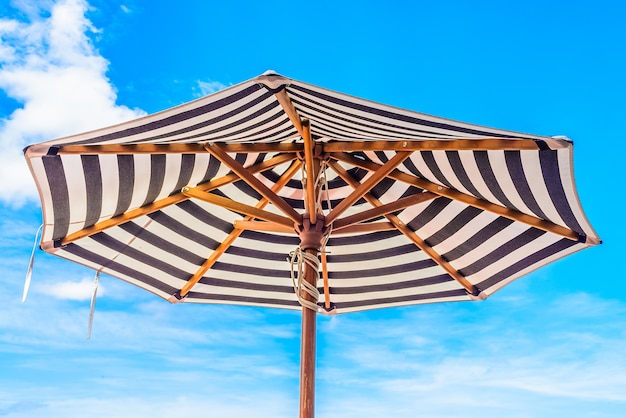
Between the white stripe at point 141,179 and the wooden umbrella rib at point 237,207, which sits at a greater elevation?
the white stripe at point 141,179

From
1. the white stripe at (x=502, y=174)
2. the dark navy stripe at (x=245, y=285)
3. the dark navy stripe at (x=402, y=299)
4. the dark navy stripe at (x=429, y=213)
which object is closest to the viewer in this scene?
the white stripe at (x=502, y=174)

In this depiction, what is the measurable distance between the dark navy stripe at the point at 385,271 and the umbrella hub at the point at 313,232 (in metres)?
1.70

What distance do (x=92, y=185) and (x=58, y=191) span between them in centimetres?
22

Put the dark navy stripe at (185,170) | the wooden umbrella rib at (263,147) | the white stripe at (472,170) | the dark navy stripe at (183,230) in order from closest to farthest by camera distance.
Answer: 1. the white stripe at (472,170)
2. the wooden umbrella rib at (263,147)
3. the dark navy stripe at (185,170)
4. the dark navy stripe at (183,230)

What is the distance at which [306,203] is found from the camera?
3285 mm

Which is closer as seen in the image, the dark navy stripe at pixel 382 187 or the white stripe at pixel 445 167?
the white stripe at pixel 445 167

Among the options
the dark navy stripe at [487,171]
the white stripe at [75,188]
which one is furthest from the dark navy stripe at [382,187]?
the white stripe at [75,188]

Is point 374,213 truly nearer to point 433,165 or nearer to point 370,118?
point 433,165

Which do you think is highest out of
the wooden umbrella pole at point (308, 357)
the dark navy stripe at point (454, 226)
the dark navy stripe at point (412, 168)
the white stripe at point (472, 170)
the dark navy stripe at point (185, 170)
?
the dark navy stripe at point (412, 168)

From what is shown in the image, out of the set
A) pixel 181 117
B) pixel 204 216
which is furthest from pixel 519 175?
pixel 204 216

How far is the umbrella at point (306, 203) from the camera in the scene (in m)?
2.56

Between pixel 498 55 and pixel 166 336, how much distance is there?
33.6 feet

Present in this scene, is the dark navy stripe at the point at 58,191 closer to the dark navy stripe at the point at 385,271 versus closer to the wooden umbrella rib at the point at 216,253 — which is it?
the wooden umbrella rib at the point at 216,253

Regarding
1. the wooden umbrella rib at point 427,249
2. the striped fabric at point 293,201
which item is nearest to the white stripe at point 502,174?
the striped fabric at point 293,201
